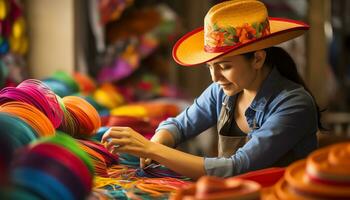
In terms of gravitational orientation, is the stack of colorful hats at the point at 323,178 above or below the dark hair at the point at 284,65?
above

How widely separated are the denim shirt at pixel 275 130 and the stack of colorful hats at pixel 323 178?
0.50m

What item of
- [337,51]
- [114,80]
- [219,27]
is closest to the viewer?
[219,27]

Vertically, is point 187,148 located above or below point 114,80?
below

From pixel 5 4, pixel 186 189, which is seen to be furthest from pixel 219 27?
pixel 5 4

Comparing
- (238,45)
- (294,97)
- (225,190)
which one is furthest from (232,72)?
(225,190)

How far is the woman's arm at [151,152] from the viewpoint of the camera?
171 centimetres

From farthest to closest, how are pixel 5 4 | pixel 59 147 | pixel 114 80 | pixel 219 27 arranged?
pixel 114 80 < pixel 5 4 < pixel 219 27 < pixel 59 147

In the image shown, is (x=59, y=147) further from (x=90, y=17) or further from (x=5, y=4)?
(x=90, y=17)

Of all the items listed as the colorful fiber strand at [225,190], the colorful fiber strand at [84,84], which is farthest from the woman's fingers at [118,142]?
the colorful fiber strand at [84,84]

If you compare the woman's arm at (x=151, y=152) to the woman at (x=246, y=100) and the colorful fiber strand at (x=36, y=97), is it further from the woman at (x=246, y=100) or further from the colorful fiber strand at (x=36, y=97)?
the colorful fiber strand at (x=36, y=97)

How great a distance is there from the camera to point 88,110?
80.5 inches

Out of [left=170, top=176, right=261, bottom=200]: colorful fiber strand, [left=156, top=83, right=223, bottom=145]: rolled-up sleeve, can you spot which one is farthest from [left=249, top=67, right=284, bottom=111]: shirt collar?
[left=170, top=176, right=261, bottom=200]: colorful fiber strand

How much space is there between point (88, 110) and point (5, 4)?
5.17 feet

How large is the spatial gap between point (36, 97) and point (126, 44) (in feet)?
8.02
